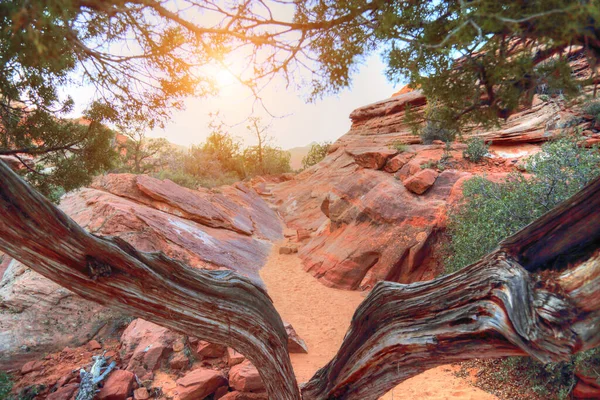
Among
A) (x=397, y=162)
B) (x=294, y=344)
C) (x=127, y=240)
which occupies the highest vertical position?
(x=127, y=240)

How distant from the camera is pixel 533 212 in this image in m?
5.27

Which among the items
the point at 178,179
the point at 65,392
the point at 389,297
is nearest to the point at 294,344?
the point at 65,392

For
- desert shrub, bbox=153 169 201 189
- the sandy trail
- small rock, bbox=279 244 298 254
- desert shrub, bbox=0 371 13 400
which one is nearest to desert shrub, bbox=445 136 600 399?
the sandy trail

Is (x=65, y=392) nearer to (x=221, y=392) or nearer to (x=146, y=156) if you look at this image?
(x=221, y=392)

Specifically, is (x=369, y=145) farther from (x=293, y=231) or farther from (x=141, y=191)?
(x=141, y=191)

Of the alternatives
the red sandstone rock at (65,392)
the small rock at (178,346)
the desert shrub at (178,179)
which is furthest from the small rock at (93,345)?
the desert shrub at (178,179)

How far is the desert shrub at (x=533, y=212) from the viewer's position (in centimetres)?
417

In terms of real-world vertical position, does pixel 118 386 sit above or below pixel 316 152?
below

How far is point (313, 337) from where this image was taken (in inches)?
260

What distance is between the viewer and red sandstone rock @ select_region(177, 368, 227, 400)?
4216mm

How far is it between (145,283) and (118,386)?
2869 millimetres

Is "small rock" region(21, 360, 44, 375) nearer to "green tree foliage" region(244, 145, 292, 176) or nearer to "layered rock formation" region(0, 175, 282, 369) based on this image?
"layered rock formation" region(0, 175, 282, 369)

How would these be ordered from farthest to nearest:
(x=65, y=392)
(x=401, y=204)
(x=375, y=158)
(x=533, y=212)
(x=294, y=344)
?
(x=375, y=158) → (x=401, y=204) → (x=294, y=344) → (x=533, y=212) → (x=65, y=392)

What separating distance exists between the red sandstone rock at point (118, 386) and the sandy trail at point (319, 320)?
240 centimetres
